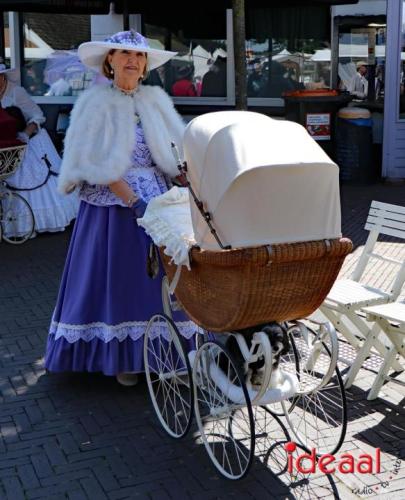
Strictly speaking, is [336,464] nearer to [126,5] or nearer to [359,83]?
[126,5]

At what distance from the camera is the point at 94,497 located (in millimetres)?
3822

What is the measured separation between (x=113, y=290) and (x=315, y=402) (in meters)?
1.30

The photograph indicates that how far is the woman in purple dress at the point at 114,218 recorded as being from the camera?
4.71 m

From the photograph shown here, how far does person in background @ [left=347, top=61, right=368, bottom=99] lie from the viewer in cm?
1204

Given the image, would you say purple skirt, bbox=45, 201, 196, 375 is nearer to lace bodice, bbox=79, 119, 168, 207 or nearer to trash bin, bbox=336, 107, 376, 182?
lace bodice, bbox=79, 119, 168, 207

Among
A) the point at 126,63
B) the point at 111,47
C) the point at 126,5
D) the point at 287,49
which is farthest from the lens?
the point at 287,49

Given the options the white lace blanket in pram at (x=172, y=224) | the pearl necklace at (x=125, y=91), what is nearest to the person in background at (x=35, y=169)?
the pearl necklace at (x=125, y=91)

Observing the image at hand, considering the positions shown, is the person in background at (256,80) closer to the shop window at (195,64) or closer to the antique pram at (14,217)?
the shop window at (195,64)

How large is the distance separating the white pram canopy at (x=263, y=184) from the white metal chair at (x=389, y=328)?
1047 millimetres

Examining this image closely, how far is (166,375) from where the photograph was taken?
4480 millimetres

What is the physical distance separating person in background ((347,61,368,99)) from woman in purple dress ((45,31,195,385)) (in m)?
7.60

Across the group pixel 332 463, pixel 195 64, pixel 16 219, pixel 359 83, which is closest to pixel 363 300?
pixel 332 463

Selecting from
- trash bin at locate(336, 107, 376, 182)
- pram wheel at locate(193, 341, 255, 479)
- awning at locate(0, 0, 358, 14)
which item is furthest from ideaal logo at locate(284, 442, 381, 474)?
trash bin at locate(336, 107, 376, 182)

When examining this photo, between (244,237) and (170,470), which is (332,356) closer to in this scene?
(244,237)
